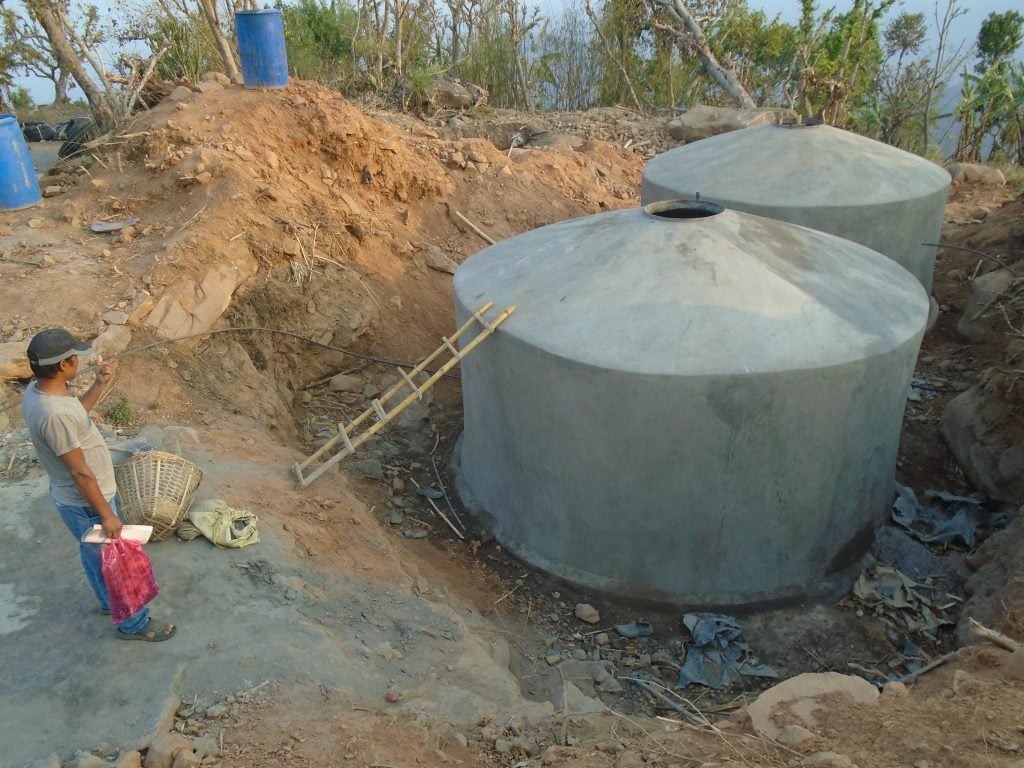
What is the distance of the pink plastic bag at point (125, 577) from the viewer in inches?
146

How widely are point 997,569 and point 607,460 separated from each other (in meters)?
2.68

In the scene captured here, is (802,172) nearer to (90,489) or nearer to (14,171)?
(90,489)

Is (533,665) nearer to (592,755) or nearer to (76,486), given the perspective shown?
(592,755)

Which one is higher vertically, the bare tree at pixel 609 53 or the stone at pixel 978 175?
Answer: the bare tree at pixel 609 53

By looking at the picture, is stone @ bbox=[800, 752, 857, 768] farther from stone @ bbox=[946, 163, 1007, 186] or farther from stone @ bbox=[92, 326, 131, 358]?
stone @ bbox=[946, 163, 1007, 186]

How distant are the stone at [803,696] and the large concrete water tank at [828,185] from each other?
4746mm

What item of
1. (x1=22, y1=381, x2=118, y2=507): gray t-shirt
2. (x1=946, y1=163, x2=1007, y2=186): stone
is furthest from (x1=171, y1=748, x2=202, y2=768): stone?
(x1=946, y1=163, x2=1007, y2=186): stone

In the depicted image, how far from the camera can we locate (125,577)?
3.74 m

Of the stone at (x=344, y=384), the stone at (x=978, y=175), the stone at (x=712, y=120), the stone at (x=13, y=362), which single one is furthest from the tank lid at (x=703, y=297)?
the stone at (x=978, y=175)

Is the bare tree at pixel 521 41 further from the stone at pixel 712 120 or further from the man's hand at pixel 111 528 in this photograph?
the man's hand at pixel 111 528

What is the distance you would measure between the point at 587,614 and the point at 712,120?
439 inches

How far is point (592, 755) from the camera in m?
3.32

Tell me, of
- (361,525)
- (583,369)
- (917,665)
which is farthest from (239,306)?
(917,665)

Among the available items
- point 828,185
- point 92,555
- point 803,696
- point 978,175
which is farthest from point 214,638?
point 978,175
